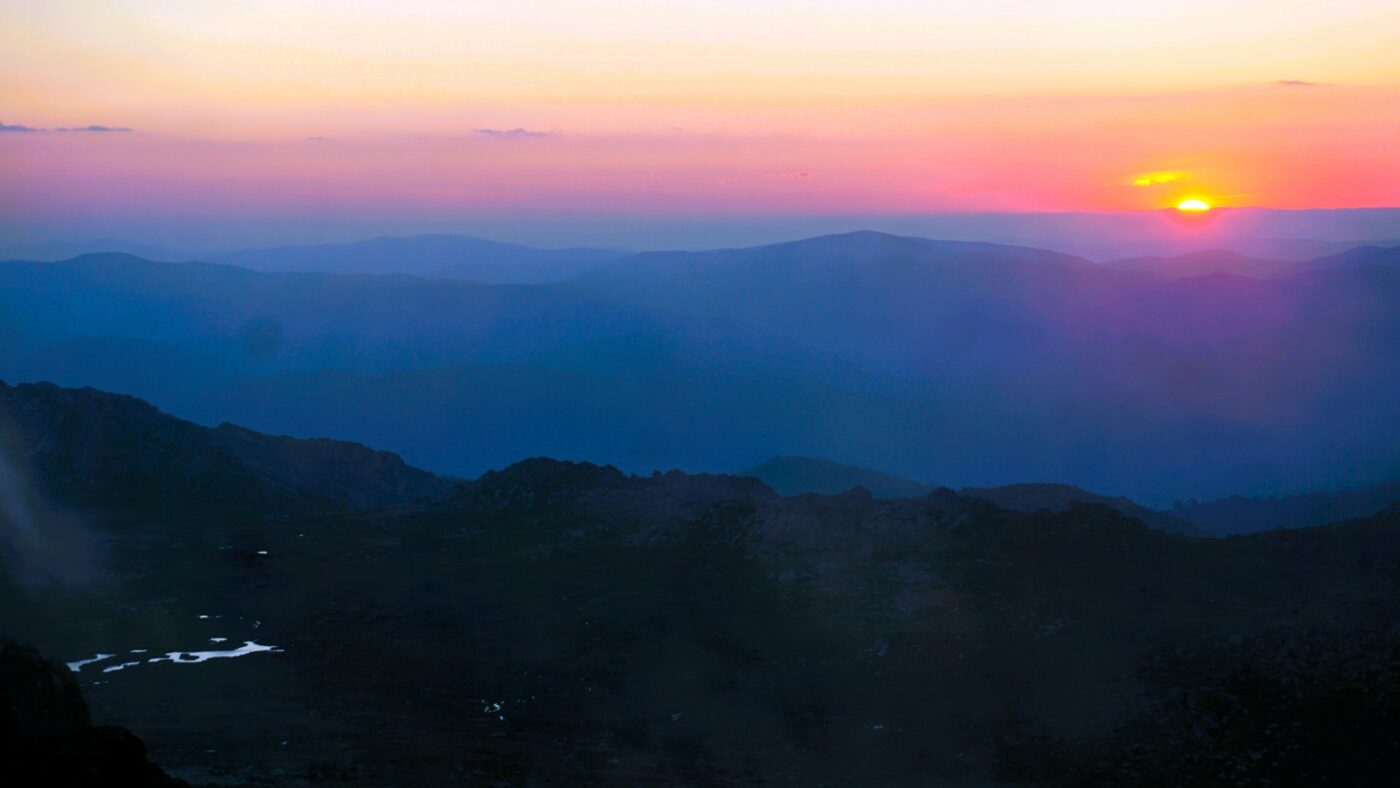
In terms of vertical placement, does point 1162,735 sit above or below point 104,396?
below

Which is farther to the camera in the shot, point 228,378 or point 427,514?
point 228,378

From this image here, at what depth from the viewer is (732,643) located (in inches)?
1276

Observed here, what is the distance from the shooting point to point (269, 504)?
179ft

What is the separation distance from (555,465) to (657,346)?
130094mm

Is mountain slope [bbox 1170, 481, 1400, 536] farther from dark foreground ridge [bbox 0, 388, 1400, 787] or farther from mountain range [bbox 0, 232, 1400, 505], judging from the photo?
mountain range [bbox 0, 232, 1400, 505]

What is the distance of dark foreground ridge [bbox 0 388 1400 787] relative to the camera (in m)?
23.7

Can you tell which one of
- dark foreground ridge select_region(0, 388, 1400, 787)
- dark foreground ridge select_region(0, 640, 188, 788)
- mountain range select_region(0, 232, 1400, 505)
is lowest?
mountain range select_region(0, 232, 1400, 505)

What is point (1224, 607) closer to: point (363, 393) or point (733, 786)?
point (733, 786)

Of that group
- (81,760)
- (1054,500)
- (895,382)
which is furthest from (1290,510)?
(895,382)

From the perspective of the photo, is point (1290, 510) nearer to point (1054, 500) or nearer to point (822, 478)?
point (1054, 500)

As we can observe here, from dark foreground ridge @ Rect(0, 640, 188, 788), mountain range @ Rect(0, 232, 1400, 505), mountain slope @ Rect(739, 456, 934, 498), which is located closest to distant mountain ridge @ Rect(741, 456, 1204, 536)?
mountain slope @ Rect(739, 456, 934, 498)

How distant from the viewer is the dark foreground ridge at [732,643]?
23.7 meters

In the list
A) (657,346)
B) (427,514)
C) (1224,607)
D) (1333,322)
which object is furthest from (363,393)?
(1224,607)

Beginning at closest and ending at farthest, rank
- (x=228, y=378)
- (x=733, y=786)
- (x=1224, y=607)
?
(x=733, y=786), (x=1224, y=607), (x=228, y=378)
